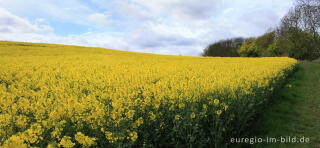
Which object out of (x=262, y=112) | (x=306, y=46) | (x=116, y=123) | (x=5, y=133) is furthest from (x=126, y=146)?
(x=306, y=46)

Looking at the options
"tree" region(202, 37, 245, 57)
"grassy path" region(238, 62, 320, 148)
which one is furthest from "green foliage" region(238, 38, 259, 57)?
"grassy path" region(238, 62, 320, 148)

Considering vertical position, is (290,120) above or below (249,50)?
below

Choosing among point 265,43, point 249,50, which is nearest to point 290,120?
point 265,43

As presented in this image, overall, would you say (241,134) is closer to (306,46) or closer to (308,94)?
(308,94)

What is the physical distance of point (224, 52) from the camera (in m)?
67.4

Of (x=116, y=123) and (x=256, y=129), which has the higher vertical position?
(x=116, y=123)

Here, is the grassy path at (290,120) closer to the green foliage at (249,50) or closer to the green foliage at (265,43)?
the green foliage at (265,43)

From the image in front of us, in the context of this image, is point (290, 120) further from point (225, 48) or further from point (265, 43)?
point (225, 48)

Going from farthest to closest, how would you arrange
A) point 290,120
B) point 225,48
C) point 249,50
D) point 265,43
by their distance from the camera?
point 225,48 < point 249,50 < point 265,43 < point 290,120

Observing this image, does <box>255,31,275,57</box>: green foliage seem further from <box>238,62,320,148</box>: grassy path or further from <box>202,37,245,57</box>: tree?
<box>238,62,320,148</box>: grassy path

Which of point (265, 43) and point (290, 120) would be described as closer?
point (290, 120)

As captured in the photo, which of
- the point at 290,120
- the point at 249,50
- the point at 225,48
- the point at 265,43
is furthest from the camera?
the point at 225,48

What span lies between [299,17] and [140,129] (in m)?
31.8

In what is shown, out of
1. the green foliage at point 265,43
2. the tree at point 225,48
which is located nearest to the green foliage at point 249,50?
the green foliage at point 265,43
